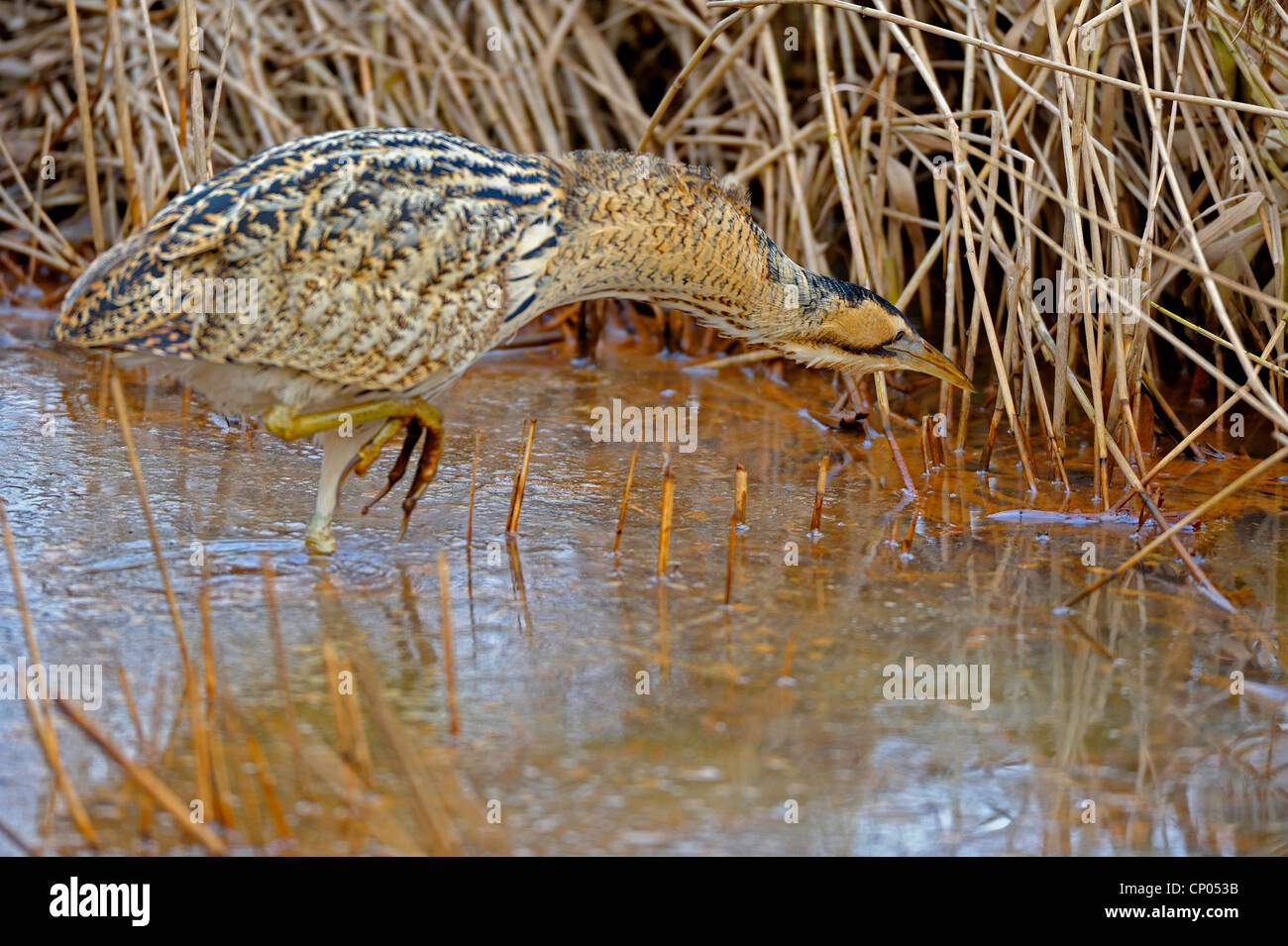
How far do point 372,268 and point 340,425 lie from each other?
0.36 meters

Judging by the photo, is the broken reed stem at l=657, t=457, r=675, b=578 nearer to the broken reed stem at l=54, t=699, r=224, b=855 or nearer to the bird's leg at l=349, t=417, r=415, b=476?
the bird's leg at l=349, t=417, r=415, b=476

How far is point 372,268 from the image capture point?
9.61 ft

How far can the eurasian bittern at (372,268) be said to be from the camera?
2.86 meters

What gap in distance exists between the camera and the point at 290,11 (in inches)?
246

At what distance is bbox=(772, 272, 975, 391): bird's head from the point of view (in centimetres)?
370

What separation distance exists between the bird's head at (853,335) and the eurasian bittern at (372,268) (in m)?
0.32

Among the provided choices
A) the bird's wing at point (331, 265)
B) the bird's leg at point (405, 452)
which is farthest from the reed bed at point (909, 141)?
the bird's leg at point (405, 452)

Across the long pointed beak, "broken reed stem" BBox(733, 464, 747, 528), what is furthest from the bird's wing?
the long pointed beak

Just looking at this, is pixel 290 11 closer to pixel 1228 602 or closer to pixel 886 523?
pixel 886 523

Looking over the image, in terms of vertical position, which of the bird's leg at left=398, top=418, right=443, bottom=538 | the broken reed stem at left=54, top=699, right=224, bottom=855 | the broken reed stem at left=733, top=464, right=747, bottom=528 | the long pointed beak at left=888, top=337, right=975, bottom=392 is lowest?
the broken reed stem at left=54, top=699, right=224, bottom=855

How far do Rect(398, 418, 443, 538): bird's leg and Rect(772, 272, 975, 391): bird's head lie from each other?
3.23 feet

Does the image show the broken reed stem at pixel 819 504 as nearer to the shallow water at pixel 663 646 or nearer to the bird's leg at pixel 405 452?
the shallow water at pixel 663 646

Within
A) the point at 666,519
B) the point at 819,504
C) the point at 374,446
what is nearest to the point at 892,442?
the point at 819,504
